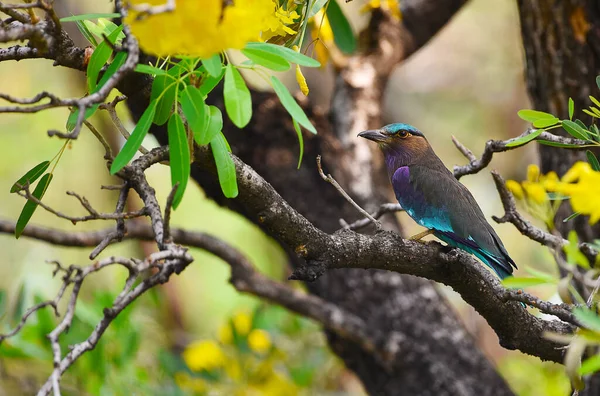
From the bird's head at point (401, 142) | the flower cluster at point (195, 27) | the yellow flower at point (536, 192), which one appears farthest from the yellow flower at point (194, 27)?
the bird's head at point (401, 142)

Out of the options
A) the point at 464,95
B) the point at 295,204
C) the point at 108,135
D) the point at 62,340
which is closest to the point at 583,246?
the point at 295,204

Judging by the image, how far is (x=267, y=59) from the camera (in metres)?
1.66

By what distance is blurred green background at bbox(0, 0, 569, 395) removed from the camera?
452 cm

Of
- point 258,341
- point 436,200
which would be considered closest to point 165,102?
point 436,200

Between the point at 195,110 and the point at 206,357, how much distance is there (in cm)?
321

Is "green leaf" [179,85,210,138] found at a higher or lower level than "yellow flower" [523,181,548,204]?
higher

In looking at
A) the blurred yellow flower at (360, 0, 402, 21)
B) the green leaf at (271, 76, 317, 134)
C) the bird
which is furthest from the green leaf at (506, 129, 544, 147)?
the blurred yellow flower at (360, 0, 402, 21)

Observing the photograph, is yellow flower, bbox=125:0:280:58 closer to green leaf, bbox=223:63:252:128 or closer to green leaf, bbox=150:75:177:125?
green leaf, bbox=223:63:252:128

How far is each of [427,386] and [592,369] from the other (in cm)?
262

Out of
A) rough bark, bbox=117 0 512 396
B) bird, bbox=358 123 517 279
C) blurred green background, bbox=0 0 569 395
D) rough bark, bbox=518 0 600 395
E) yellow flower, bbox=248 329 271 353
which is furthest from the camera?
yellow flower, bbox=248 329 271 353

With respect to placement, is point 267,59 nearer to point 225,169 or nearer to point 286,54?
point 286,54

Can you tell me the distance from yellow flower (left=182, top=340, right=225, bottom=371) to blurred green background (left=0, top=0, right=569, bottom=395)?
0.02 meters

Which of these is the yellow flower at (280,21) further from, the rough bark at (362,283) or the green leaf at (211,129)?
the rough bark at (362,283)

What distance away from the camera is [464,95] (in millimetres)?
10727
